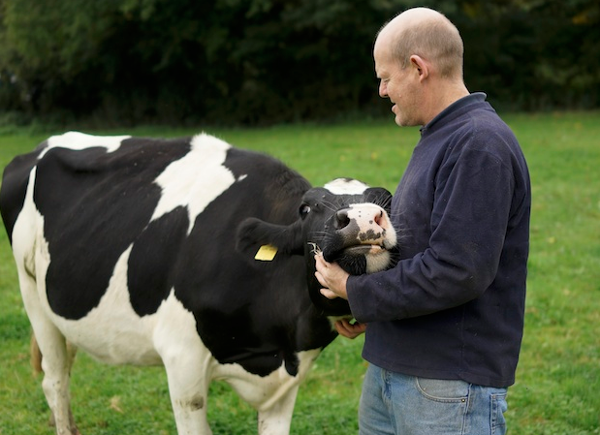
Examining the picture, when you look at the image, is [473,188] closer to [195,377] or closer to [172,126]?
[195,377]

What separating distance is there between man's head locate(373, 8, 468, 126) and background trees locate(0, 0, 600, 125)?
66.6ft

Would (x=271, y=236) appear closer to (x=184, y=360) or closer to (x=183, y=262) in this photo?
(x=183, y=262)

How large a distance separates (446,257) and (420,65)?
0.61m

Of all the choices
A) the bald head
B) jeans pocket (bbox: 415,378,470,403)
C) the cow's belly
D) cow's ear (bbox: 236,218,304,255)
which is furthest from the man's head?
the cow's belly

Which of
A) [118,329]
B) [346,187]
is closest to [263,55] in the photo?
[118,329]

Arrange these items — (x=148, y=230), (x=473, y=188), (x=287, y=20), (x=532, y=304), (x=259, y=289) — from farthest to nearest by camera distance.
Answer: (x=287, y=20)
(x=532, y=304)
(x=148, y=230)
(x=259, y=289)
(x=473, y=188)

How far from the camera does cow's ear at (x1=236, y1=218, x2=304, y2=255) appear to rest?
3.05m

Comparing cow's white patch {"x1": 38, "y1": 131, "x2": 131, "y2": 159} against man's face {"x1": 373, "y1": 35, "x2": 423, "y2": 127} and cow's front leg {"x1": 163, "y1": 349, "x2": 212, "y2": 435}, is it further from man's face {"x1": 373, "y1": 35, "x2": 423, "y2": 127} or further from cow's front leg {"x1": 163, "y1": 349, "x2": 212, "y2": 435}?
man's face {"x1": 373, "y1": 35, "x2": 423, "y2": 127}

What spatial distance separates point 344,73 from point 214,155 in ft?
67.9

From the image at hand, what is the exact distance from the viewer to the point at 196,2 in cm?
2348

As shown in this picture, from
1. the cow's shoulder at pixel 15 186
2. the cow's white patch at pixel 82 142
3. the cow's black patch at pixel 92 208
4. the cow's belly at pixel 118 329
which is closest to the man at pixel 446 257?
the cow's belly at pixel 118 329

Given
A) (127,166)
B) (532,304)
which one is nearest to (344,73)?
(532,304)

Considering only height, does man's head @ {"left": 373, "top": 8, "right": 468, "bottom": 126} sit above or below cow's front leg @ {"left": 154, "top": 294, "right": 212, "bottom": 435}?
above

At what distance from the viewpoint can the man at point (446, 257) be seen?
7.45 feet
